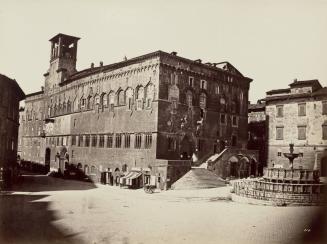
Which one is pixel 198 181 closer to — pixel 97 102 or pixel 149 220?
pixel 149 220

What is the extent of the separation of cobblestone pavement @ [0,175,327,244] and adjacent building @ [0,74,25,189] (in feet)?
16.2

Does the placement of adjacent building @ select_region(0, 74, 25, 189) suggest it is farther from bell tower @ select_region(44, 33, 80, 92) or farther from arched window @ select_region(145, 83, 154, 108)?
bell tower @ select_region(44, 33, 80, 92)

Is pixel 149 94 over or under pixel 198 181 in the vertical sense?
over

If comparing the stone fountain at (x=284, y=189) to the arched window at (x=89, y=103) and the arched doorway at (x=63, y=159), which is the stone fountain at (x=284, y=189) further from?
the arched doorway at (x=63, y=159)

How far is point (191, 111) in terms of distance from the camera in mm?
39469

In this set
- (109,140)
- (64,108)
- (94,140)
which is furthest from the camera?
(64,108)

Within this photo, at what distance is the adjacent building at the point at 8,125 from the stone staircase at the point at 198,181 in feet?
50.4

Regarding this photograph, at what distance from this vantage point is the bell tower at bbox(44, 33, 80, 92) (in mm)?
53125

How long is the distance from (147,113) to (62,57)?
2259cm

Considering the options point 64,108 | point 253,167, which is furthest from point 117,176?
point 64,108

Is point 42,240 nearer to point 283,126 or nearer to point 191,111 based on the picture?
point 191,111

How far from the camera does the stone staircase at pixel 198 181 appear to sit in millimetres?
33469

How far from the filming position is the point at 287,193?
25125 mm

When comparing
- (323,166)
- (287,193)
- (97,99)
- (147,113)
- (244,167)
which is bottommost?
(287,193)
